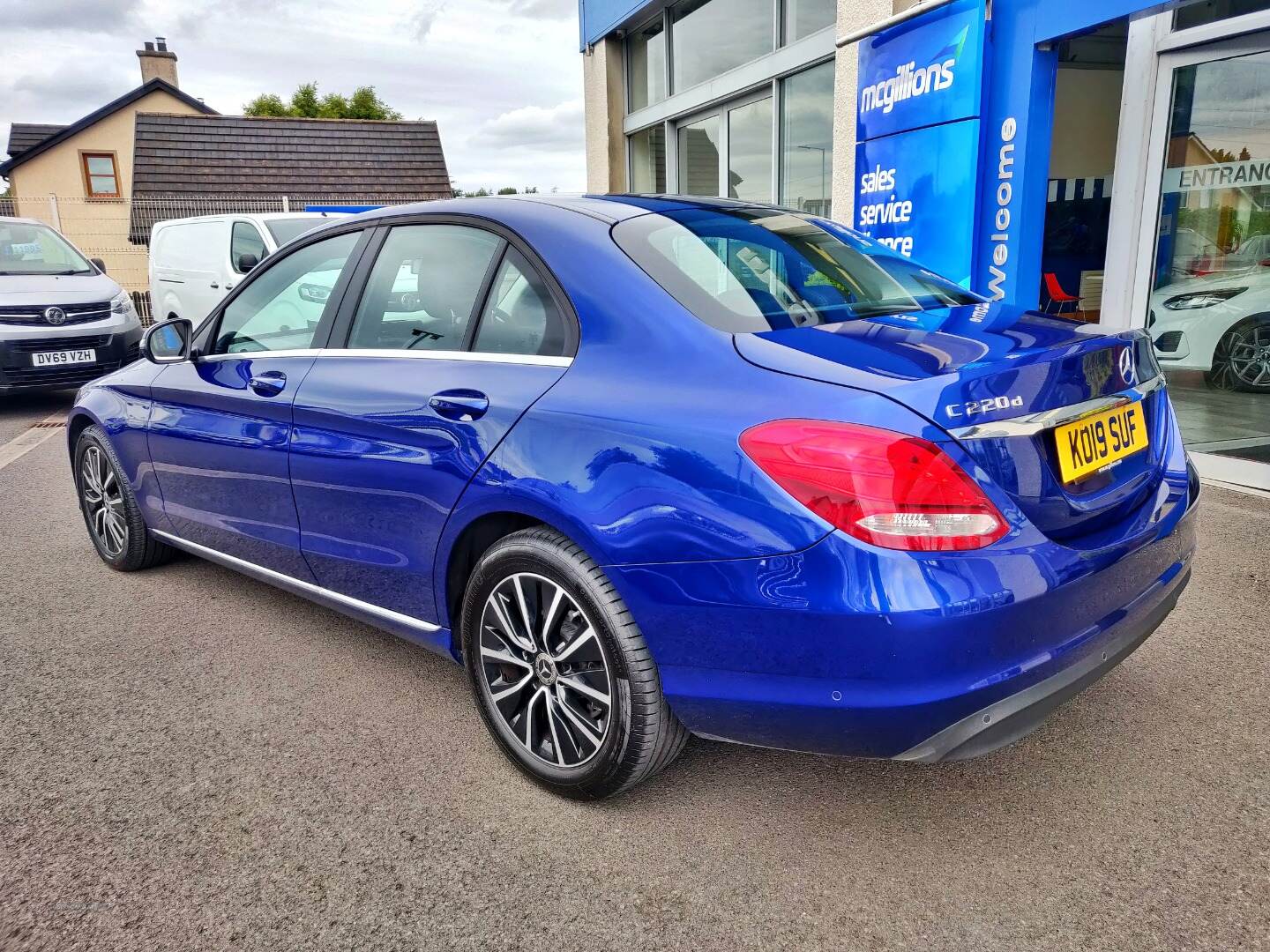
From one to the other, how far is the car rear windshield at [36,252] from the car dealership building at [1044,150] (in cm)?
753

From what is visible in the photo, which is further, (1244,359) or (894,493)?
(1244,359)

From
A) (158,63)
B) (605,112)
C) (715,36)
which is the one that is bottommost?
(605,112)

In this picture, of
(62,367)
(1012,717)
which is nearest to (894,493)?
(1012,717)

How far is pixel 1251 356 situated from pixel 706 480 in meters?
5.18

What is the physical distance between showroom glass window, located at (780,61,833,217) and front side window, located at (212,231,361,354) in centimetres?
619

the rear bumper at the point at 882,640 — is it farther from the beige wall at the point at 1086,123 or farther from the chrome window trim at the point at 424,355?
the beige wall at the point at 1086,123

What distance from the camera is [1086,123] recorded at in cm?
1080

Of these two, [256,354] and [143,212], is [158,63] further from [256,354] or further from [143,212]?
[256,354]

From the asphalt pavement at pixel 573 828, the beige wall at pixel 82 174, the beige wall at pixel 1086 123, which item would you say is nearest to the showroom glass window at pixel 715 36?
the beige wall at pixel 1086 123

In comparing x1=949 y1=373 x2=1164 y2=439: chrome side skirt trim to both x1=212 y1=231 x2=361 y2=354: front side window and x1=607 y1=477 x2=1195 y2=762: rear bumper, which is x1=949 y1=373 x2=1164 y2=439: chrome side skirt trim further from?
x1=212 y1=231 x2=361 y2=354: front side window

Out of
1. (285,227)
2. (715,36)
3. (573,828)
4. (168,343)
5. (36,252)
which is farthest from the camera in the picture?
(715,36)

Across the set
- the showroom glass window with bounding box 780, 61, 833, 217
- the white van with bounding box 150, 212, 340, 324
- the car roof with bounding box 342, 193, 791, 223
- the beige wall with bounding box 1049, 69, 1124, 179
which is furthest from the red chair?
the car roof with bounding box 342, 193, 791, 223

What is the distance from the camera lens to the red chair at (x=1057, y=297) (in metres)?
10.4

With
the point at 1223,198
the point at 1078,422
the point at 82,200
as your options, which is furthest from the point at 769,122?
the point at 82,200
